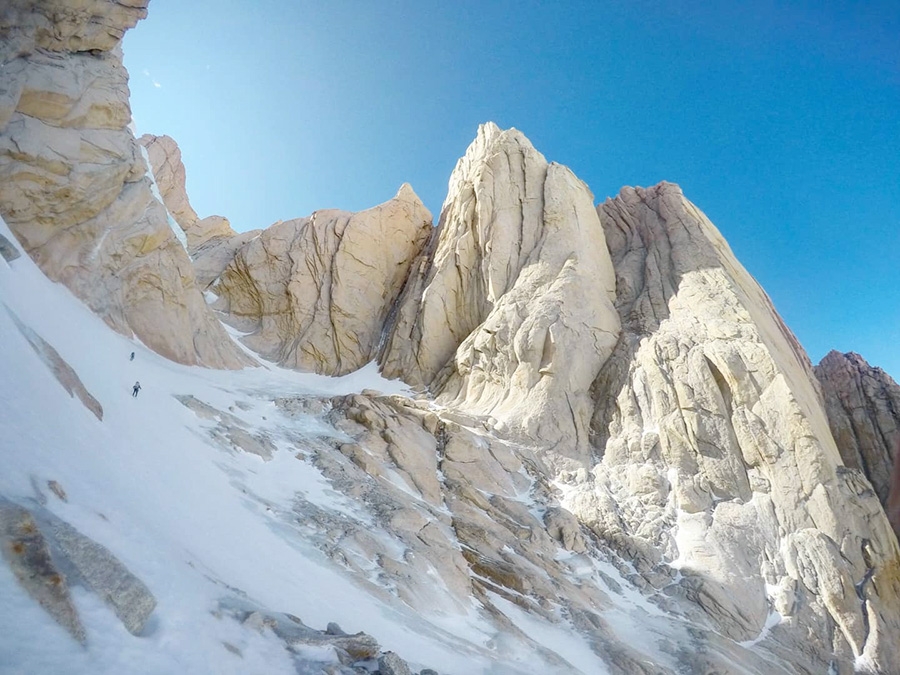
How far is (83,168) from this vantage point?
21.3 m

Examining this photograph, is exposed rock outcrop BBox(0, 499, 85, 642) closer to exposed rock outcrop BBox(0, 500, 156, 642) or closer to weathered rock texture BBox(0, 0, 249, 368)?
exposed rock outcrop BBox(0, 500, 156, 642)

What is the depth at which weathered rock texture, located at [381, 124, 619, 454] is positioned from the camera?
2819 centimetres

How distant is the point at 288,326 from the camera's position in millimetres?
42688

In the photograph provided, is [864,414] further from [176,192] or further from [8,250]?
[176,192]

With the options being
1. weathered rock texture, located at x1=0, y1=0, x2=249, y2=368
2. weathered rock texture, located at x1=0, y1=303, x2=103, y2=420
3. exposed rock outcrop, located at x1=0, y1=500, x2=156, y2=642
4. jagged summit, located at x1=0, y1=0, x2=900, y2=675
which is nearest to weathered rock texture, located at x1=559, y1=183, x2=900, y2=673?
jagged summit, located at x1=0, y1=0, x2=900, y2=675

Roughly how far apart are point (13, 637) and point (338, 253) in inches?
1697

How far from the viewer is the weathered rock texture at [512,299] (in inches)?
1110

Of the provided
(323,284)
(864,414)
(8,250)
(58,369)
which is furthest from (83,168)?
(864,414)

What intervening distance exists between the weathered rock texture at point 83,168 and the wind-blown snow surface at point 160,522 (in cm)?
415

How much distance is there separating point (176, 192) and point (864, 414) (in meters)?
68.0

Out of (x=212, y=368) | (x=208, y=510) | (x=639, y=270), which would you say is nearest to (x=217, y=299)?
(x=212, y=368)

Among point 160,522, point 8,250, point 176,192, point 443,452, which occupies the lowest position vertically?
point 160,522

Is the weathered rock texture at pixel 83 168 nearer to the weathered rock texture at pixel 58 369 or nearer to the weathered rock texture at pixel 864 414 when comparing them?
the weathered rock texture at pixel 58 369

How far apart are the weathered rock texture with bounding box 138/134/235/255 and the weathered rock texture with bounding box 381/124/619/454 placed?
102ft
